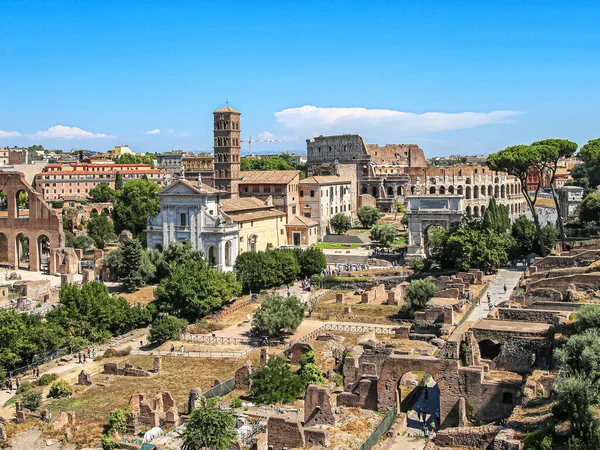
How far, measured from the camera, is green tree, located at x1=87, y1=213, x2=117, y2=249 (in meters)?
78.1

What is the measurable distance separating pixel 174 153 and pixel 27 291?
106571 mm

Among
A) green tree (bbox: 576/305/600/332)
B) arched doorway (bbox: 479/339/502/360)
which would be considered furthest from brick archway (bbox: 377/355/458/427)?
arched doorway (bbox: 479/339/502/360)

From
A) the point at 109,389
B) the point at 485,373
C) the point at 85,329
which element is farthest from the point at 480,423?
the point at 85,329

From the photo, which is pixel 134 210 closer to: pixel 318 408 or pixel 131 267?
pixel 131 267

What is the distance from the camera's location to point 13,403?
3222cm

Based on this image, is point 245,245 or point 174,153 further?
point 174,153

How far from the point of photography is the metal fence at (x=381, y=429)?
23.3m

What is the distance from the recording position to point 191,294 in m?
45.7

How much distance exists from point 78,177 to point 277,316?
7926 cm

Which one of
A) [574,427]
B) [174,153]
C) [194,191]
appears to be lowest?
[574,427]

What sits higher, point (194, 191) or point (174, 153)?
point (174, 153)

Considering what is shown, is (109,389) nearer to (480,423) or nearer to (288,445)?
(288,445)

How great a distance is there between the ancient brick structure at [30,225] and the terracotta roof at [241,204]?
1580 centimetres

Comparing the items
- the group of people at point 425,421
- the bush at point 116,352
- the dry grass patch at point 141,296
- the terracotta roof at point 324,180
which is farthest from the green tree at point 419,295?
the terracotta roof at point 324,180
